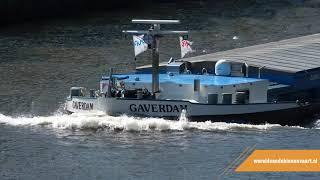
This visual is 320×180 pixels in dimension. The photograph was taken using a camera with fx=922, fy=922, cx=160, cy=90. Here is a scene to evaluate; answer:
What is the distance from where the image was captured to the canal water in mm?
48156

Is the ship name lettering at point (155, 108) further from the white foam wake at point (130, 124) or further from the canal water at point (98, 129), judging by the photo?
the canal water at point (98, 129)

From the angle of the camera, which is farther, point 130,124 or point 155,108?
point 155,108

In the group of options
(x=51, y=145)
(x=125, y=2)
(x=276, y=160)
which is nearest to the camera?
(x=276, y=160)

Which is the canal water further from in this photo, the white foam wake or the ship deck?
the ship deck

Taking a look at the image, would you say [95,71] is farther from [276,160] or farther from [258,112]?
[276,160]

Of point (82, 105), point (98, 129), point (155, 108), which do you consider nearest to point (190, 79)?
point (155, 108)

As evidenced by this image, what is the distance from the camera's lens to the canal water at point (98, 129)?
48.2 meters

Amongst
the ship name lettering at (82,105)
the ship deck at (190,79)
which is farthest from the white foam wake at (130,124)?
the ship deck at (190,79)

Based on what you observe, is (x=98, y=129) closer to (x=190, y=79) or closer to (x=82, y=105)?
(x=82, y=105)

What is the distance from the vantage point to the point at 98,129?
55406mm

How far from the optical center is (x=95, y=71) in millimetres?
78312

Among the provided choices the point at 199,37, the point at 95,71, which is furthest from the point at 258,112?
the point at 199,37

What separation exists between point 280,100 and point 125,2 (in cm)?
7419

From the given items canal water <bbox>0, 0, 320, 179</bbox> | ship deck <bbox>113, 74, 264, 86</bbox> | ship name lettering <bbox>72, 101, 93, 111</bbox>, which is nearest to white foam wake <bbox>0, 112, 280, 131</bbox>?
canal water <bbox>0, 0, 320, 179</bbox>
